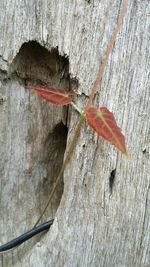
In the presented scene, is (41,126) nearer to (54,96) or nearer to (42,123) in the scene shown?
(42,123)

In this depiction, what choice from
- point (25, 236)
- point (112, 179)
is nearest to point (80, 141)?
point (112, 179)

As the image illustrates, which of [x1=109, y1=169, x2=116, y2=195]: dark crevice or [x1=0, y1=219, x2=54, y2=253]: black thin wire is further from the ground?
[x1=109, y1=169, x2=116, y2=195]: dark crevice

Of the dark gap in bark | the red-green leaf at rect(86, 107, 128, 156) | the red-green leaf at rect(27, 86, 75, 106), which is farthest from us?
the dark gap in bark

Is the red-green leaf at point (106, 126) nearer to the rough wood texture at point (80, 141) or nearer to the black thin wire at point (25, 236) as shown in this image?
the rough wood texture at point (80, 141)

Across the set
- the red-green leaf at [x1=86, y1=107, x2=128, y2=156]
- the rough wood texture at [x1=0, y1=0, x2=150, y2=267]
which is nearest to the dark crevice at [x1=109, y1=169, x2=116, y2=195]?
the rough wood texture at [x1=0, y1=0, x2=150, y2=267]

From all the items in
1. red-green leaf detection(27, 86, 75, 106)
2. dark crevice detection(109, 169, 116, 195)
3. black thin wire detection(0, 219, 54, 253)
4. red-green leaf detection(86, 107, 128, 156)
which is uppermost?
red-green leaf detection(27, 86, 75, 106)

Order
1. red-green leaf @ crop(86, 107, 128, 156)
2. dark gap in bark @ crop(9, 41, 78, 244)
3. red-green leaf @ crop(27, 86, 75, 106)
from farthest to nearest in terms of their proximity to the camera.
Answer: dark gap in bark @ crop(9, 41, 78, 244), red-green leaf @ crop(27, 86, 75, 106), red-green leaf @ crop(86, 107, 128, 156)

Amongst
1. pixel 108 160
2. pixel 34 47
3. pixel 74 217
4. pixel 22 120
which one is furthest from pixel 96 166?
pixel 34 47

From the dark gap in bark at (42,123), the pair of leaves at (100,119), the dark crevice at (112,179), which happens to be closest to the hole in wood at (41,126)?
the dark gap in bark at (42,123)

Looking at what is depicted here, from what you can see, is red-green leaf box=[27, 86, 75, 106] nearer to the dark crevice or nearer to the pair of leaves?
the pair of leaves
